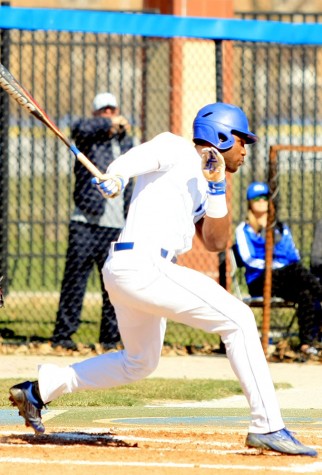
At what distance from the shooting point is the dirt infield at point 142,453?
5.76 m

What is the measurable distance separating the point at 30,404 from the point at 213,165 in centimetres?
163

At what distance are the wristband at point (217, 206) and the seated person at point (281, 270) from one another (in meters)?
4.77

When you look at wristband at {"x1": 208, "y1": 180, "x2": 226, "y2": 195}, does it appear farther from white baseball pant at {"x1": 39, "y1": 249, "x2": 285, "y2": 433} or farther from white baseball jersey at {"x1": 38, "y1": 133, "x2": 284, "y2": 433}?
white baseball pant at {"x1": 39, "y1": 249, "x2": 285, "y2": 433}

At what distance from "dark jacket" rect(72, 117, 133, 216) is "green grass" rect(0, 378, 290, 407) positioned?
7.54ft

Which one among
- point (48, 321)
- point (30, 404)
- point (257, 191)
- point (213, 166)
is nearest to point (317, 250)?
point (257, 191)

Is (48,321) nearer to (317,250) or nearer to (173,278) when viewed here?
(317,250)

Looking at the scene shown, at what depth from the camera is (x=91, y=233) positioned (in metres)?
11.4

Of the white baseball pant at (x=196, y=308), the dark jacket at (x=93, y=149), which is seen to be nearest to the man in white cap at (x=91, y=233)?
the dark jacket at (x=93, y=149)

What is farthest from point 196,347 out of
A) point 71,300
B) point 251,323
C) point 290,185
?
point 251,323

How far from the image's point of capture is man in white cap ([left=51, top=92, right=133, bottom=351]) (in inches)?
445

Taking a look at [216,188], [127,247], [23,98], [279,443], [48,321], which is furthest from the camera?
[48,321]

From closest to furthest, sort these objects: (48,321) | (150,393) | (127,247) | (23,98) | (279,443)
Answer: (279,443), (127,247), (23,98), (150,393), (48,321)

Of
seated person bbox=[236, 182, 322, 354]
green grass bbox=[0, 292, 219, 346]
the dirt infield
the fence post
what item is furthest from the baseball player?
the fence post

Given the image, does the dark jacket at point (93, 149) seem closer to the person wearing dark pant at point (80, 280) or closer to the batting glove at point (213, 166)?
the person wearing dark pant at point (80, 280)
